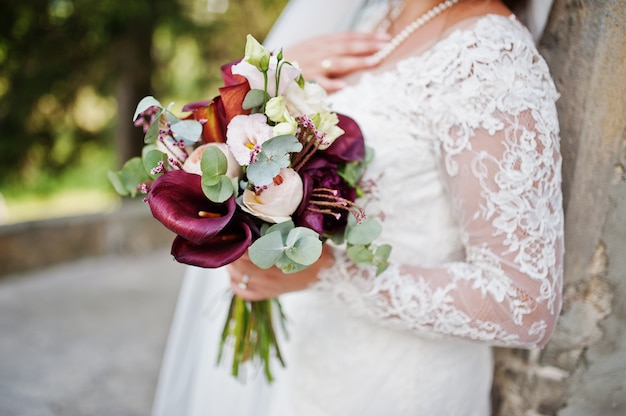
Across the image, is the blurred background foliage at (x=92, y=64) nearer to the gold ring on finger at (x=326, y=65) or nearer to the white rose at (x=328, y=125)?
the gold ring on finger at (x=326, y=65)

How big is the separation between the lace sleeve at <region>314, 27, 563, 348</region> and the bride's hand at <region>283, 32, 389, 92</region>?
36 cm

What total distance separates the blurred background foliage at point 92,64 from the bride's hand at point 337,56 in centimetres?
340

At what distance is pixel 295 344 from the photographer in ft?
5.07

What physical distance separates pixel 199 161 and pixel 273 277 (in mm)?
335

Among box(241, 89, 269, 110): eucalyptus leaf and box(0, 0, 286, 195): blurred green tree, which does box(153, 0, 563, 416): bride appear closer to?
box(241, 89, 269, 110): eucalyptus leaf

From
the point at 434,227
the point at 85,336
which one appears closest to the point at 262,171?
the point at 434,227

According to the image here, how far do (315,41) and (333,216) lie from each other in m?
0.72

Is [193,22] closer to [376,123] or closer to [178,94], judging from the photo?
[178,94]

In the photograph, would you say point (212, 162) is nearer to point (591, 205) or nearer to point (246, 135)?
point (246, 135)

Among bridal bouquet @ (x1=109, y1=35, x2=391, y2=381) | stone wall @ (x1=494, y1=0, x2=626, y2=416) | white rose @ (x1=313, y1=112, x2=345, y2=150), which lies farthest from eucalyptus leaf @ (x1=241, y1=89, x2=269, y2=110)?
stone wall @ (x1=494, y1=0, x2=626, y2=416)

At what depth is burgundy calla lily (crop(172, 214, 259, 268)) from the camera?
3.13 ft

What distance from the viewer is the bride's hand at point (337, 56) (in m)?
1.48

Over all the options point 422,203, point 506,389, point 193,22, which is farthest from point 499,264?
point 193,22

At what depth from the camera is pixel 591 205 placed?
137cm
